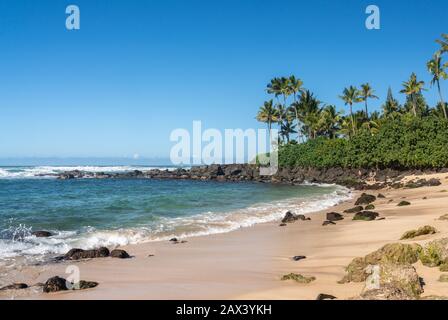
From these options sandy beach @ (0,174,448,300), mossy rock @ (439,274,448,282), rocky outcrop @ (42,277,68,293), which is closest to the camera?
mossy rock @ (439,274,448,282)

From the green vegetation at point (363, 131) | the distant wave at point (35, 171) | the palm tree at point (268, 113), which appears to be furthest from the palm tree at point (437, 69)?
the distant wave at point (35, 171)

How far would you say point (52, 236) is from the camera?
1667 centimetres

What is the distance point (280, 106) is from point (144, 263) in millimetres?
73452

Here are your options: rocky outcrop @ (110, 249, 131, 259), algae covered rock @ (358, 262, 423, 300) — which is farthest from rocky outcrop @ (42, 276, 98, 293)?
algae covered rock @ (358, 262, 423, 300)

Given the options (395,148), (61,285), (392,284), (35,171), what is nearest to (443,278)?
(392,284)

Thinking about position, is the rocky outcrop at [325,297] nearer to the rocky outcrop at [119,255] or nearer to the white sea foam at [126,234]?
the rocky outcrop at [119,255]

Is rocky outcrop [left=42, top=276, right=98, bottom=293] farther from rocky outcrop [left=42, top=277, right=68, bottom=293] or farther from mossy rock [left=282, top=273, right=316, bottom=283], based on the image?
mossy rock [left=282, top=273, right=316, bottom=283]

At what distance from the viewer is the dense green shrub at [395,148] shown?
49375 mm

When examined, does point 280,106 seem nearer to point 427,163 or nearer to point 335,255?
point 427,163

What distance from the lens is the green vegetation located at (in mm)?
50500

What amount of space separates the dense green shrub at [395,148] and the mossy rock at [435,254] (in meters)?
44.8

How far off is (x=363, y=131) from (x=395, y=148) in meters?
8.78

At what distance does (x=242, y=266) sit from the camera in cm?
1062

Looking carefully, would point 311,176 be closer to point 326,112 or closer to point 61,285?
point 326,112
